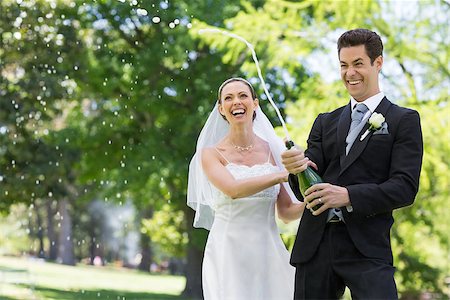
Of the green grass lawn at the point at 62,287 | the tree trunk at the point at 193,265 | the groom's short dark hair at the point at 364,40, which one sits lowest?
the green grass lawn at the point at 62,287

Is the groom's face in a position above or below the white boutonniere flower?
above

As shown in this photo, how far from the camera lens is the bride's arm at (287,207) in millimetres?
3443

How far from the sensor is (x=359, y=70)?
266cm

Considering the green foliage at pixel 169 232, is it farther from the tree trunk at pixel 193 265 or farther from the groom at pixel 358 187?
the groom at pixel 358 187

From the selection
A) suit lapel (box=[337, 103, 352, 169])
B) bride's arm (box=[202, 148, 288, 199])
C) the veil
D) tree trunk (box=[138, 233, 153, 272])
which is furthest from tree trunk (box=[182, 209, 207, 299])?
tree trunk (box=[138, 233, 153, 272])

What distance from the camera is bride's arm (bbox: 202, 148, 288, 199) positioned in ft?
10.5

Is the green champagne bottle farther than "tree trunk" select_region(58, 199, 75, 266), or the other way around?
"tree trunk" select_region(58, 199, 75, 266)

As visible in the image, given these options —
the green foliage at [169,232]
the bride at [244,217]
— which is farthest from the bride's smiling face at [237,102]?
the green foliage at [169,232]

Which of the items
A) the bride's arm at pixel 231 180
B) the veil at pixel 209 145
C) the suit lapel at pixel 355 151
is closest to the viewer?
the suit lapel at pixel 355 151

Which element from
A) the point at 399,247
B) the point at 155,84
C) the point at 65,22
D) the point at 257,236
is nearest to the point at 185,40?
the point at 155,84

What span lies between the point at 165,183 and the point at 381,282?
12.3 meters

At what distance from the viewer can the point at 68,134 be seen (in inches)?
642

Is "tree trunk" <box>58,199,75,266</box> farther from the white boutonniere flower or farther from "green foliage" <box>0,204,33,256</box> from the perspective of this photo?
the white boutonniere flower

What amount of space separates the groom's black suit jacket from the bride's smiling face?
2.36 ft
